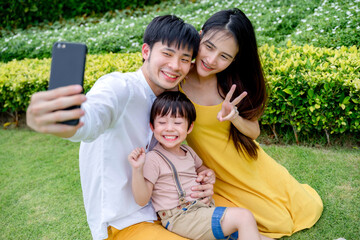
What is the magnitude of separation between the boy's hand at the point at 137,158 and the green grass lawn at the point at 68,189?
1.32 m

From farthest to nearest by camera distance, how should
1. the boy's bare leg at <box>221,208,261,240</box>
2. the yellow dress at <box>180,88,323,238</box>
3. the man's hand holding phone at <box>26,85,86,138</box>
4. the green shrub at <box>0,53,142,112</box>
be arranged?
the green shrub at <box>0,53,142,112</box>, the yellow dress at <box>180,88,323,238</box>, the boy's bare leg at <box>221,208,261,240</box>, the man's hand holding phone at <box>26,85,86,138</box>

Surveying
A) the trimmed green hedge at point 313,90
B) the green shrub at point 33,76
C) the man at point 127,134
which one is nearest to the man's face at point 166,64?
the man at point 127,134

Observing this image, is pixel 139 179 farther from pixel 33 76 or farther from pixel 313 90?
pixel 33 76

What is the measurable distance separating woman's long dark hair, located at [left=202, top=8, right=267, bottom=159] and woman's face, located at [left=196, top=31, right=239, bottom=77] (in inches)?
2.9

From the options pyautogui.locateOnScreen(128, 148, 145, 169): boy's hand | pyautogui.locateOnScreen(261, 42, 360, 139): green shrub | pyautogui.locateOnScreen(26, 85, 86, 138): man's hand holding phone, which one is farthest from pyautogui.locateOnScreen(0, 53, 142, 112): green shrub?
pyautogui.locateOnScreen(26, 85, 86, 138): man's hand holding phone

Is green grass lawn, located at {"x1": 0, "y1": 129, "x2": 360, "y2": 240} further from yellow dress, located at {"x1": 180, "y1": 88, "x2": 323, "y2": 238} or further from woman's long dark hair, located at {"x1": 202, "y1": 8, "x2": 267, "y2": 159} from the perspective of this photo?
woman's long dark hair, located at {"x1": 202, "y1": 8, "x2": 267, "y2": 159}

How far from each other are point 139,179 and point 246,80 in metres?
1.23

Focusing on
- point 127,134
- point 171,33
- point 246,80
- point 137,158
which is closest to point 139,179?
point 137,158

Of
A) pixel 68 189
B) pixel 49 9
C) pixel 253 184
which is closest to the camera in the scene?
pixel 253 184

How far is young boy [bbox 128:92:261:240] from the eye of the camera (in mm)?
1990

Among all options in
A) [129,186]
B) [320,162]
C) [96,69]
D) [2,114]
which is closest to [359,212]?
[320,162]

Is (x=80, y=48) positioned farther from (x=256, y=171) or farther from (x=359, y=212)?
(x=359, y=212)

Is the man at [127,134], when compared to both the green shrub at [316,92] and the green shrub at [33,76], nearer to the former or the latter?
the green shrub at [316,92]

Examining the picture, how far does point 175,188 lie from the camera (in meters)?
2.07
